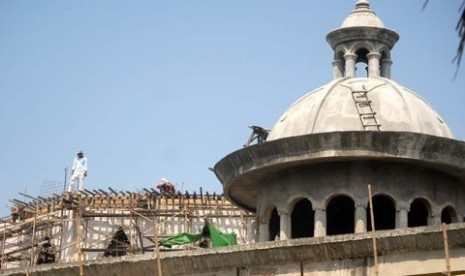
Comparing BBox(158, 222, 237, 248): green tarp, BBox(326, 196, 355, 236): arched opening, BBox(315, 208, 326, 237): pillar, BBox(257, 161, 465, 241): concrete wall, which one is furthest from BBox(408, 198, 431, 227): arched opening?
BBox(158, 222, 237, 248): green tarp

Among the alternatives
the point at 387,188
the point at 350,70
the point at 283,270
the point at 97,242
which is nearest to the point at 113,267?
the point at 283,270

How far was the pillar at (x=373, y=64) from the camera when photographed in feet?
98.1

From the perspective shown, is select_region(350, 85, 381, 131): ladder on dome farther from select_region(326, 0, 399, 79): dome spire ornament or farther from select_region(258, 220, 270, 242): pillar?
select_region(258, 220, 270, 242): pillar

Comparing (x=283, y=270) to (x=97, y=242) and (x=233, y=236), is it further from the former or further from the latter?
(x=97, y=242)

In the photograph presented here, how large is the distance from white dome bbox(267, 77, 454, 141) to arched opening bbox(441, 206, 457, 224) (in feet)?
5.51

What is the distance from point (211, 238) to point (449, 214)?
6.02 meters

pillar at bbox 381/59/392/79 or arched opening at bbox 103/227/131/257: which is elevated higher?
pillar at bbox 381/59/392/79

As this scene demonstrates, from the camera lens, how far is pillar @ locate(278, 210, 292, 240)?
27469 millimetres

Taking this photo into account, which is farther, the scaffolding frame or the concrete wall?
the scaffolding frame

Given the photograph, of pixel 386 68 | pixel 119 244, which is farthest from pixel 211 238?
pixel 119 244

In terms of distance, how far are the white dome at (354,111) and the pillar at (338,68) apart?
0.78m

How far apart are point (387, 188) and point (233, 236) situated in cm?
512

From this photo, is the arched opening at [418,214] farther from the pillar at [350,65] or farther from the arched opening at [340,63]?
the arched opening at [340,63]

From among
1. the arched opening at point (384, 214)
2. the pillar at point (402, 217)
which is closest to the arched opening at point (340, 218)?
the arched opening at point (384, 214)
